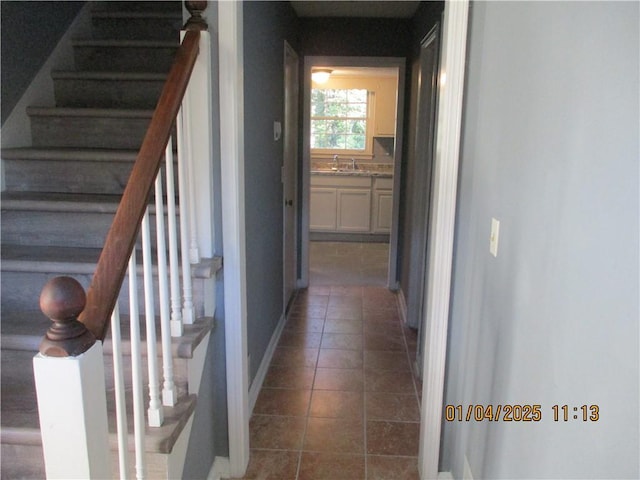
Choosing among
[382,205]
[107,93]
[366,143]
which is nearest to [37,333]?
[107,93]

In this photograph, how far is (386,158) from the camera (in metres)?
7.20

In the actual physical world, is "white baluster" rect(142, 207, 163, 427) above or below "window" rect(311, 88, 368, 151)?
below

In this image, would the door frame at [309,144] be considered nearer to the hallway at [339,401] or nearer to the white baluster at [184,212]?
the hallway at [339,401]

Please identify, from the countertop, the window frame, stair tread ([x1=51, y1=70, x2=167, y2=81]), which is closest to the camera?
stair tread ([x1=51, y1=70, x2=167, y2=81])

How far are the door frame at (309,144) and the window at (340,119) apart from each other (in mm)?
2665

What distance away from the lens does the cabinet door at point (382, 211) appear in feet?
21.5

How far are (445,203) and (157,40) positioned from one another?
201 centimetres

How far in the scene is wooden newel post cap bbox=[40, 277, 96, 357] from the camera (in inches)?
37.8

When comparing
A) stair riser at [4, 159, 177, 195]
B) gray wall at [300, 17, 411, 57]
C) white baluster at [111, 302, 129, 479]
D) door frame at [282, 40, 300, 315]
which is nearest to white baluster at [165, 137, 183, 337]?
white baluster at [111, 302, 129, 479]

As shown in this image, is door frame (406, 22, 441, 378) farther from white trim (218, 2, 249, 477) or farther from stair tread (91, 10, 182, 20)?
stair tread (91, 10, 182, 20)

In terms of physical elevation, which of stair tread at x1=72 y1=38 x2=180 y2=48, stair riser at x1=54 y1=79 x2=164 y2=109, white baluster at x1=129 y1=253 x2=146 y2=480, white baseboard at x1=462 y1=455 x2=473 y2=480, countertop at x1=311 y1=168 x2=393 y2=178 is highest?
stair tread at x1=72 y1=38 x2=180 y2=48

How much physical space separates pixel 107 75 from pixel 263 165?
3.06 feet

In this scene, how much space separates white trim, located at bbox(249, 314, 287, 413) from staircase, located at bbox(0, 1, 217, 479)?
3.15ft

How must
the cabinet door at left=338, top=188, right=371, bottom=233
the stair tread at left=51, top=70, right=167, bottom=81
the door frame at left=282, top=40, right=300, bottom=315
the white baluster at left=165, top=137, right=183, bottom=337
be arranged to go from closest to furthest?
the white baluster at left=165, top=137, right=183, bottom=337 → the stair tread at left=51, top=70, right=167, bottom=81 → the door frame at left=282, top=40, right=300, bottom=315 → the cabinet door at left=338, top=188, right=371, bottom=233
